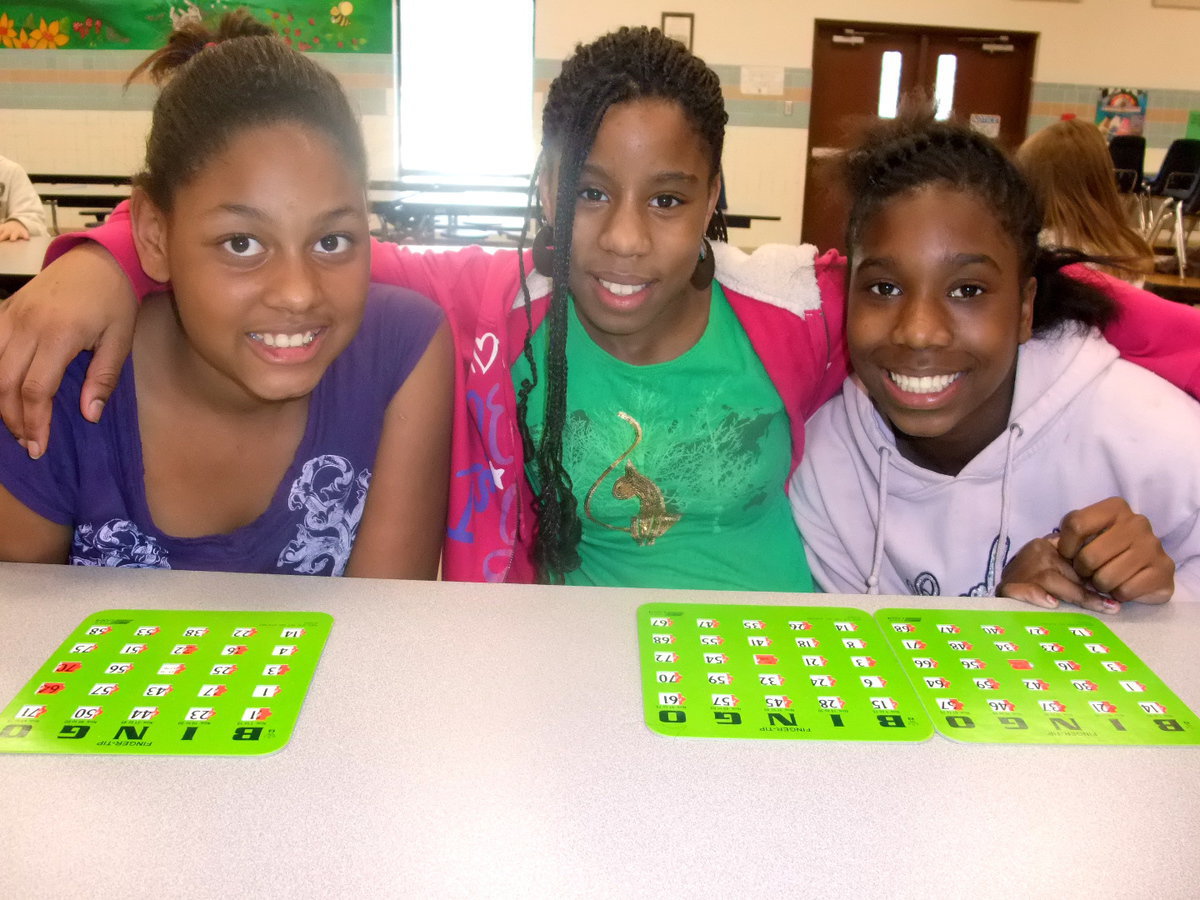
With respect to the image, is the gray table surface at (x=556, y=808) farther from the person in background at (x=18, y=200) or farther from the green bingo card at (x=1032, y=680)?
the person in background at (x=18, y=200)

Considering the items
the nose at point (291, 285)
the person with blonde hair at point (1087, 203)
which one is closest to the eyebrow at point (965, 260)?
the nose at point (291, 285)

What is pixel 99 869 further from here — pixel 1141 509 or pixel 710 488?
pixel 1141 509

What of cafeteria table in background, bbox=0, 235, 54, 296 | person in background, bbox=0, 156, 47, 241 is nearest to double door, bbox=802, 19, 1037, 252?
person in background, bbox=0, 156, 47, 241

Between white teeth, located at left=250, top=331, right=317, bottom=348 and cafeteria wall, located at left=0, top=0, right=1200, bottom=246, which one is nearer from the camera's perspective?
white teeth, located at left=250, top=331, right=317, bottom=348

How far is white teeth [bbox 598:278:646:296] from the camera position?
46.9 inches

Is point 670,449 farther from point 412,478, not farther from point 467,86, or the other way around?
point 467,86

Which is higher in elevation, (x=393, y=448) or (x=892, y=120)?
(x=892, y=120)

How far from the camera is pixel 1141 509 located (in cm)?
112

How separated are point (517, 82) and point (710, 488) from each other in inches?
242

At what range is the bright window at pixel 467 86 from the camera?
6621 millimetres

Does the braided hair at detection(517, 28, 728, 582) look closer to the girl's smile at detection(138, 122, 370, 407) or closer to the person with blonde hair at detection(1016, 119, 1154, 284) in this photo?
the girl's smile at detection(138, 122, 370, 407)

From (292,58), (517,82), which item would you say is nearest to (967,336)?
(292,58)

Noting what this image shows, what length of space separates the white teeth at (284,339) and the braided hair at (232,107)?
17 cm

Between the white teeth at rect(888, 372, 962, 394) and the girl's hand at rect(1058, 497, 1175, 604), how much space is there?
32cm
